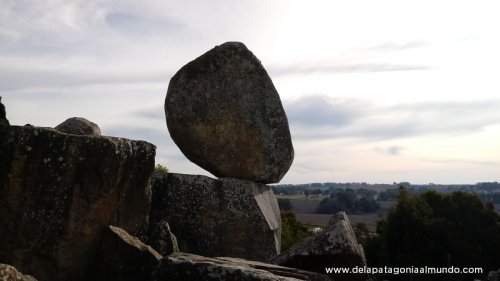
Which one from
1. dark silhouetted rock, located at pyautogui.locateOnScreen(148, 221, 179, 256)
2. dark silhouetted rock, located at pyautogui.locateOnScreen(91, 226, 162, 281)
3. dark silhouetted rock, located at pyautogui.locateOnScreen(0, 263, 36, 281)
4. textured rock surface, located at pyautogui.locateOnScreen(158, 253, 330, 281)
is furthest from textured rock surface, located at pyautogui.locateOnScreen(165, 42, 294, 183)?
dark silhouetted rock, located at pyautogui.locateOnScreen(0, 263, 36, 281)

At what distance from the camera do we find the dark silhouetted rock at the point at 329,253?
345 inches

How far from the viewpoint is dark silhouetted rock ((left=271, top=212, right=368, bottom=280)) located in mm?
8773

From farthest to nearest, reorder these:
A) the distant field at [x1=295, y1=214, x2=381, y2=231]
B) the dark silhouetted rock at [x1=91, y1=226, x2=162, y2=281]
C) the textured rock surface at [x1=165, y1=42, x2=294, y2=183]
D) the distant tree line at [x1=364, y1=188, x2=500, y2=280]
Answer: the distant field at [x1=295, y1=214, x2=381, y2=231] → the distant tree line at [x1=364, y1=188, x2=500, y2=280] → the textured rock surface at [x1=165, y1=42, x2=294, y2=183] → the dark silhouetted rock at [x1=91, y1=226, x2=162, y2=281]

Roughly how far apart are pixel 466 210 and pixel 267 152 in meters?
17.0

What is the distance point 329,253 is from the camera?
878 cm

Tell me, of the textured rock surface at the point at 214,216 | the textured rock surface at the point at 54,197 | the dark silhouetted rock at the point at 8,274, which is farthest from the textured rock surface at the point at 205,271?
the textured rock surface at the point at 214,216

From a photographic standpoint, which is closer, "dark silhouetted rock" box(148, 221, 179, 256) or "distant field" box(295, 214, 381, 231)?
"dark silhouetted rock" box(148, 221, 179, 256)

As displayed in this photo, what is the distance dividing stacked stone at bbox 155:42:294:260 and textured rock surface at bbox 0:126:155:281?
2.87 metres

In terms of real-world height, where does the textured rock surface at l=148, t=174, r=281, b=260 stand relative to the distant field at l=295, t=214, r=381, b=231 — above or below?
above

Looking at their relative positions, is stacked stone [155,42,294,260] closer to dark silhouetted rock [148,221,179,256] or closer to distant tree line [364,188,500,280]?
dark silhouetted rock [148,221,179,256]

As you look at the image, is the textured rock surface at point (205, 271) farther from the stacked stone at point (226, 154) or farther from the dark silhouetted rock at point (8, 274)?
the stacked stone at point (226, 154)

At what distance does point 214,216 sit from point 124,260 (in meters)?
3.45

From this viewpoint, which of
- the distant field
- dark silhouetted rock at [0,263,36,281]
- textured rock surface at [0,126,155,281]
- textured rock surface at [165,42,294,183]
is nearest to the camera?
dark silhouetted rock at [0,263,36,281]

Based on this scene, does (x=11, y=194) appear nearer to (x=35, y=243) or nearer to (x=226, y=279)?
(x=35, y=243)
